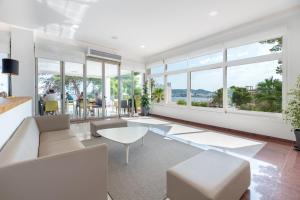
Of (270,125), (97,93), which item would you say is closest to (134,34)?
(97,93)

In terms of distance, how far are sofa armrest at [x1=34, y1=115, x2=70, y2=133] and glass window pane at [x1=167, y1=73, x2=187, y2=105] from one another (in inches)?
179

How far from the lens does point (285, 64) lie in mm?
3693

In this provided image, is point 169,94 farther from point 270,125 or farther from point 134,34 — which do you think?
point 270,125

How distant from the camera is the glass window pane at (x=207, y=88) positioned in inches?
205

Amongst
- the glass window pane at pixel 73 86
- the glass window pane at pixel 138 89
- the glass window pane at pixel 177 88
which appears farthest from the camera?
the glass window pane at pixel 138 89

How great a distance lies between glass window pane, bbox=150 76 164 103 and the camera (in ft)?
24.8

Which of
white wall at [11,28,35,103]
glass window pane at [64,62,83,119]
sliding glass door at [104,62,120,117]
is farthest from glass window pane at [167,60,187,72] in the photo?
white wall at [11,28,35,103]

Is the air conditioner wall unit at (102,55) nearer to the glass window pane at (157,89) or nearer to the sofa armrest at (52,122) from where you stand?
the glass window pane at (157,89)

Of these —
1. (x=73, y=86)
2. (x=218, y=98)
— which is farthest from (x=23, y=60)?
(x=218, y=98)

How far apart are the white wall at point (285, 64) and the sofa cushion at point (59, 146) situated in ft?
14.0

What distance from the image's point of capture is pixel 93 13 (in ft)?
12.3

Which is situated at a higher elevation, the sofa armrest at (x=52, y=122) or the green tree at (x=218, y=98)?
the green tree at (x=218, y=98)

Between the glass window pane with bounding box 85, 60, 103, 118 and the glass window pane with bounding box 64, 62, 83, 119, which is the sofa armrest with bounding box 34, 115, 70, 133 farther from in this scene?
the glass window pane with bounding box 85, 60, 103, 118

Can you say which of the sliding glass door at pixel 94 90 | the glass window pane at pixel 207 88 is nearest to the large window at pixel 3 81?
the sliding glass door at pixel 94 90
